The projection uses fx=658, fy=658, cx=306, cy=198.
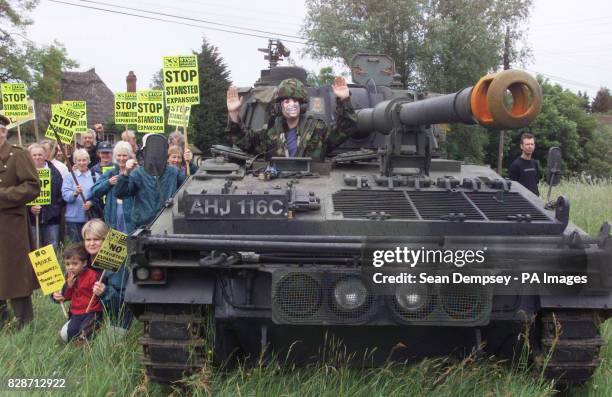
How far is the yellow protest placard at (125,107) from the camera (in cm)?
975

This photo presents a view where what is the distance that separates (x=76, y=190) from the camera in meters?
7.47

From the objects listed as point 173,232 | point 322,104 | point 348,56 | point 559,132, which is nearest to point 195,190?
point 173,232

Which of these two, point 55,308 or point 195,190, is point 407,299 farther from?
point 55,308

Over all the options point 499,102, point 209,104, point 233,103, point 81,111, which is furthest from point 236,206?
point 209,104

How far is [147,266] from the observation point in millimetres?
3828

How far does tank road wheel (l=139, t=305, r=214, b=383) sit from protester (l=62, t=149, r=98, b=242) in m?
3.94

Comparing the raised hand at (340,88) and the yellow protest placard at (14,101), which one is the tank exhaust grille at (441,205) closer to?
the raised hand at (340,88)

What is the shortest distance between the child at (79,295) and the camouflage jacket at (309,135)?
178cm

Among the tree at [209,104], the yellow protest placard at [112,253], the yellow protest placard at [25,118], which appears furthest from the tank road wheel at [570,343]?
the tree at [209,104]

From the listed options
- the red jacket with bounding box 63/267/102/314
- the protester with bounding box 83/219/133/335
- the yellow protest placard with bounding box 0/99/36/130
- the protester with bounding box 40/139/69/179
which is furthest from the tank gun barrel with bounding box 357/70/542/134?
the yellow protest placard with bounding box 0/99/36/130

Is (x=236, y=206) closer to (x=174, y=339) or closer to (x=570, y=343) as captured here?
(x=174, y=339)

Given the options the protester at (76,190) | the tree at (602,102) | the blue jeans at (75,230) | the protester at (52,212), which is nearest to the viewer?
the protester at (76,190)

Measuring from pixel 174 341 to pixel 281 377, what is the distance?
0.82 meters

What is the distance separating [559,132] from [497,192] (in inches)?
1339
